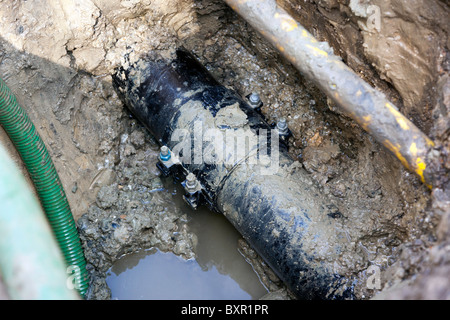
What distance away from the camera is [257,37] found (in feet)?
11.9

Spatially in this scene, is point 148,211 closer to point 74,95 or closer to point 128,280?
point 128,280

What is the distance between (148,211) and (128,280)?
0.50 metres

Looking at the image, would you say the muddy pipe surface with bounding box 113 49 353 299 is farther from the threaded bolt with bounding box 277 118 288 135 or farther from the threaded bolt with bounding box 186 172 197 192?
the threaded bolt with bounding box 277 118 288 135

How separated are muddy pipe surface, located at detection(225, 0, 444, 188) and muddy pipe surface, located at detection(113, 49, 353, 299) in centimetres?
57

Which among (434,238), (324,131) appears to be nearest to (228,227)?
(324,131)

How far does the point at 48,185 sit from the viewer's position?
9.58 ft

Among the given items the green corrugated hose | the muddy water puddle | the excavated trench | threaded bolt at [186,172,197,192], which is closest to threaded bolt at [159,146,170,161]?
threaded bolt at [186,172,197,192]

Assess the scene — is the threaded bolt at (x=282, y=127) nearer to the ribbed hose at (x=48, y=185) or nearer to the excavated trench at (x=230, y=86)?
the excavated trench at (x=230, y=86)

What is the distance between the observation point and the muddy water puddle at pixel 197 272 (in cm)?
310

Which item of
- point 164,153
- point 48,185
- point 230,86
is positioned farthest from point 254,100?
point 48,185

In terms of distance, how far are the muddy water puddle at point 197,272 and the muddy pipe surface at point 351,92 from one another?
134cm

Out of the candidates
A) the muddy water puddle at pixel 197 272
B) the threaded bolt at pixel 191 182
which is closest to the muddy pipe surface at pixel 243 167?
the threaded bolt at pixel 191 182

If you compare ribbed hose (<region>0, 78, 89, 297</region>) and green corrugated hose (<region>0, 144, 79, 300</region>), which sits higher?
green corrugated hose (<region>0, 144, 79, 300</region>)

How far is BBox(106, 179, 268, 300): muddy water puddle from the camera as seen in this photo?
310 cm
